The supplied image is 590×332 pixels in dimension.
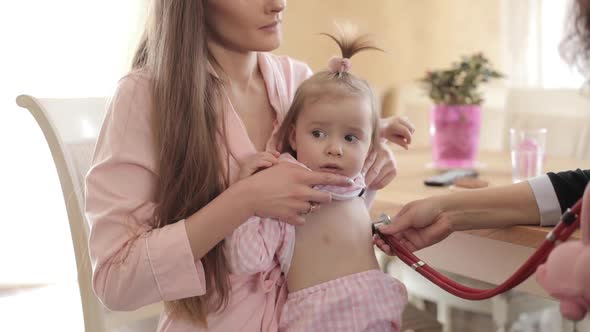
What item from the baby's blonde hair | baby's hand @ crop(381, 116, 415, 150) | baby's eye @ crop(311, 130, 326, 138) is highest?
the baby's blonde hair

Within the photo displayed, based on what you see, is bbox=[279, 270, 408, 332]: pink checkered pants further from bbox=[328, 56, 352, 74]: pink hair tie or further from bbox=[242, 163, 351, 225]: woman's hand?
bbox=[328, 56, 352, 74]: pink hair tie

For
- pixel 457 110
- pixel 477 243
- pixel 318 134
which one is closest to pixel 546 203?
pixel 477 243

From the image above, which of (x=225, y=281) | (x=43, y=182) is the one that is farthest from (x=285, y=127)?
(x=43, y=182)

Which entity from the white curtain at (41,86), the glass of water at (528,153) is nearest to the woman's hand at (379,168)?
the glass of water at (528,153)

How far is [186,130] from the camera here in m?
1.21

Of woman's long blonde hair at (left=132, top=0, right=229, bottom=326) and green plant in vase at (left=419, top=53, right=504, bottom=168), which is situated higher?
woman's long blonde hair at (left=132, top=0, right=229, bottom=326)

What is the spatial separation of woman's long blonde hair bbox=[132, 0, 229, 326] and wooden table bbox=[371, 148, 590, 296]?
493mm

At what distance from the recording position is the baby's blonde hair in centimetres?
126

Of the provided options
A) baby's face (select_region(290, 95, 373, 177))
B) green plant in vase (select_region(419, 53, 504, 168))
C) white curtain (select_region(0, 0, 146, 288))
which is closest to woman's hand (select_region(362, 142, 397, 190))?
baby's face (select_region(290, 95, 373, 177))

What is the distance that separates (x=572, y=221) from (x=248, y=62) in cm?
72

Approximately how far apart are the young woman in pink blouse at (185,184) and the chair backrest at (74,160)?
0.23 meters

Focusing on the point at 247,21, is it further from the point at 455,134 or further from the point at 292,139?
the point at 455,134

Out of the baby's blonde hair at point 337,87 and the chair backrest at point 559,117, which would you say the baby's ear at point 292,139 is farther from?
the chair backrest at point 559,117

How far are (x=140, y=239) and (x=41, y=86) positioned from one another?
104 inches
